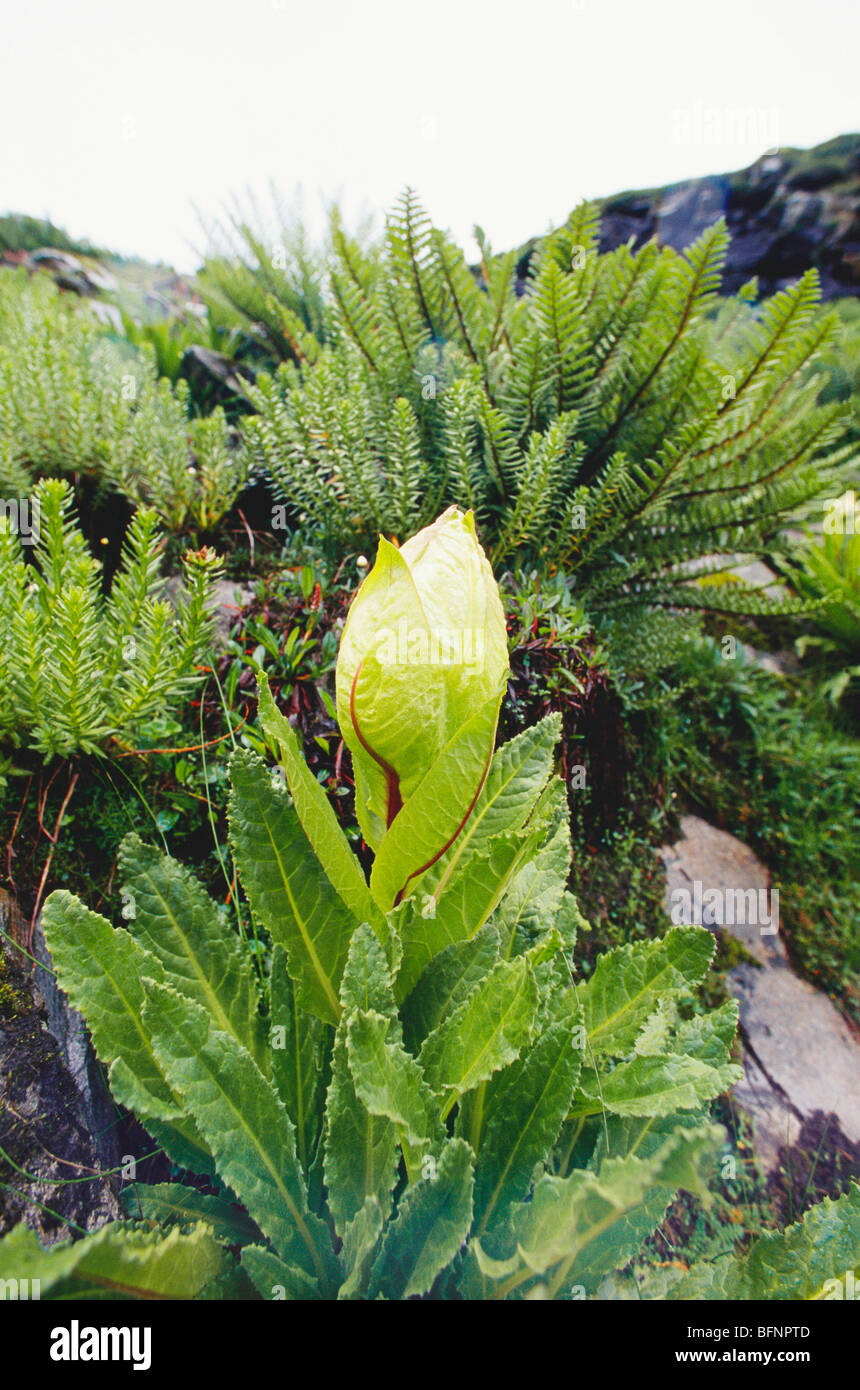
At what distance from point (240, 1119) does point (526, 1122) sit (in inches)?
14.5

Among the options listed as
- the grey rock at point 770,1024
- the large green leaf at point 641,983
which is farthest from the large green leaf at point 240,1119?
the grey rock at point 770,1024

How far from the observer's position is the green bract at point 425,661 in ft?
2.71

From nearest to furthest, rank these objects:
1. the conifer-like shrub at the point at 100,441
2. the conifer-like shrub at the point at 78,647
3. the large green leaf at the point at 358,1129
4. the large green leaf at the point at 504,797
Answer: the large green leaf at the point at 358,1129 < the large green leaf at the point at 504,797 < the conifer-like shrub at the point at 78,647 < the conifer-like shrub at the point at 100,441

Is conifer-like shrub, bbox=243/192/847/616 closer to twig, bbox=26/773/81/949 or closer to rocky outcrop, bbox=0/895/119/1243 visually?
twig, bbox=26/773/81/949

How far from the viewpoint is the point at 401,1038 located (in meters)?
0.91

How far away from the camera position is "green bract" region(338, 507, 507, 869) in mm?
826

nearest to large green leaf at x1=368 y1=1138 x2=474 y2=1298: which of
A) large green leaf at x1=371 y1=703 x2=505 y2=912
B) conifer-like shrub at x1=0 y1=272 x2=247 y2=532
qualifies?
large green leaf at x1=371 y1=703 x2=505 y2=912

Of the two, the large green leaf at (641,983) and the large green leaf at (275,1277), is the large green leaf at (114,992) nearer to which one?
the large green leaf at (275,1277)

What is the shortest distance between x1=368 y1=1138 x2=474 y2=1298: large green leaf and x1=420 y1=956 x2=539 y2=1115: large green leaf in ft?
0.26

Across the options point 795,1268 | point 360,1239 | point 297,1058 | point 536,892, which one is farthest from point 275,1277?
point 795,1268

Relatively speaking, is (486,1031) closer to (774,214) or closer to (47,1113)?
(47,1113)
